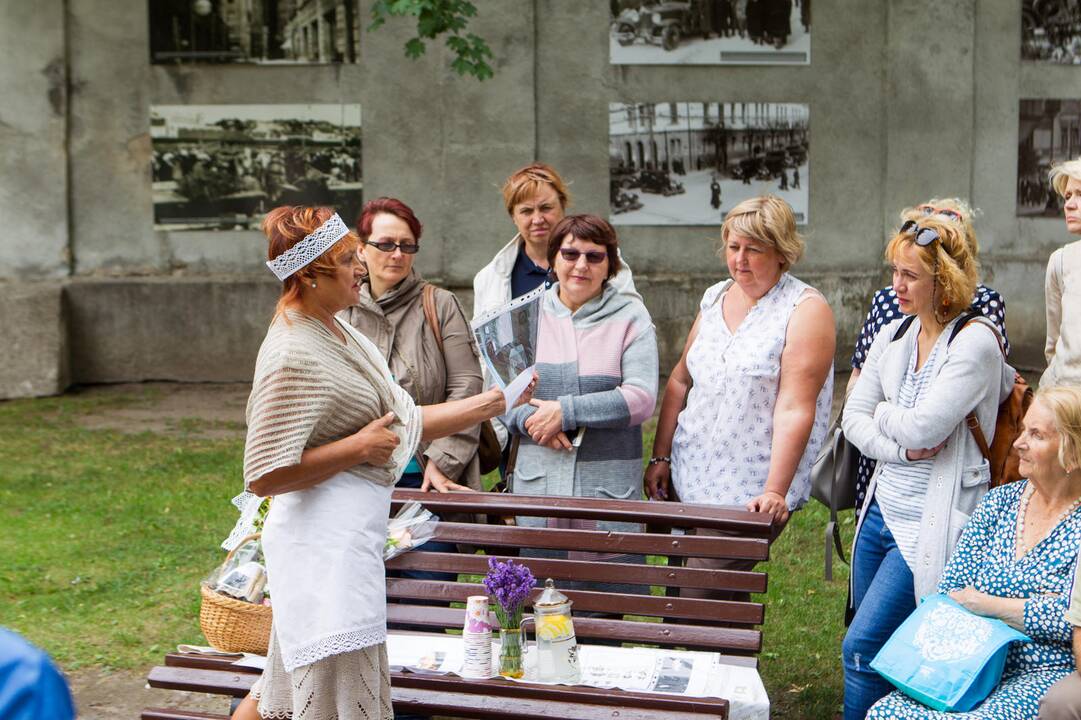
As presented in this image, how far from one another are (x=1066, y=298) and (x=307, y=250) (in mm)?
3242

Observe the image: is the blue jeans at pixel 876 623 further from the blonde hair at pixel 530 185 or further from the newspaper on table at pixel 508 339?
the blonde hair at pixel 530 185

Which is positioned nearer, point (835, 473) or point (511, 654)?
point (511, 654)

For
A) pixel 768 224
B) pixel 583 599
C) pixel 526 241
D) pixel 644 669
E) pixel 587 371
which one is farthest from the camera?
pixel 526 241

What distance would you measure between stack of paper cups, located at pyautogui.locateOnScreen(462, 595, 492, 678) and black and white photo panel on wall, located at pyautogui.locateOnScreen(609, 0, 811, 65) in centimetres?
878

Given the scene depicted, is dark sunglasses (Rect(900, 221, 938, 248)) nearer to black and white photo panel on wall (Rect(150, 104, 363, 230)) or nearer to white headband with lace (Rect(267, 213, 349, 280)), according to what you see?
white headband with lace (Rect(267, 213, 349, 280))

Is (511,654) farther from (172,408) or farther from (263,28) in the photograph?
(263,28)

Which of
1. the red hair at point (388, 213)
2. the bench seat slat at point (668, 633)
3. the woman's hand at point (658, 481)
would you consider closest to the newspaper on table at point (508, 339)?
the red hair at point (388, 213)

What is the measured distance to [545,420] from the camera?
185 inches

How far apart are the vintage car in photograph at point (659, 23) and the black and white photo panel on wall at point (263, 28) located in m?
2.32

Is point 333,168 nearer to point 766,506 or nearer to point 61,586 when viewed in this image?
point 61,586

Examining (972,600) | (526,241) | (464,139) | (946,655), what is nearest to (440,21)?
(464,139)

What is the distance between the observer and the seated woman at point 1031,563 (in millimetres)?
3859

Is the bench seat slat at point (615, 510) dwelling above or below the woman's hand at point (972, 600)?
above

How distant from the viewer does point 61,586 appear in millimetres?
6738
